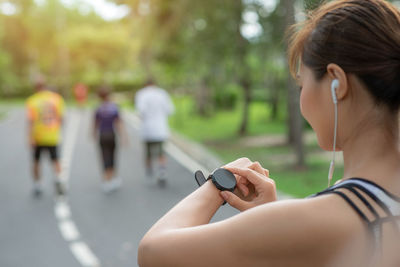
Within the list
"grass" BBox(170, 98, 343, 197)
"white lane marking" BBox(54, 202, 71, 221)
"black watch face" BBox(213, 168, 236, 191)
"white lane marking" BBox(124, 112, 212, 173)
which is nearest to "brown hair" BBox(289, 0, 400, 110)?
"black watch face" BBox(213, 168, 236, 191)

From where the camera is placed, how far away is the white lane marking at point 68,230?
6681 mm

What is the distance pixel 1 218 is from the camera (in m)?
7.77

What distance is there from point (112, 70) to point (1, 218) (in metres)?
57.8

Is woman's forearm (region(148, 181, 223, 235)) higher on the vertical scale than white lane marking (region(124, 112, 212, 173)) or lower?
higher

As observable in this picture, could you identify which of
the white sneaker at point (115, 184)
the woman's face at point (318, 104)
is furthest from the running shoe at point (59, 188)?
the woman's face at point (318, 104)

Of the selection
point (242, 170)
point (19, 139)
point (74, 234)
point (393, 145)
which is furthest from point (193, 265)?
point (19, 139)

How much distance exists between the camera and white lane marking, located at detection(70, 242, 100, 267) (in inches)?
223

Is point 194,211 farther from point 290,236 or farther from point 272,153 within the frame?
point 272,153

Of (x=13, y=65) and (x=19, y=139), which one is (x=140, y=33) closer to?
(x=19, y=139)

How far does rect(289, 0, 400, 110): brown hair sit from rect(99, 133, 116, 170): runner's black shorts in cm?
839

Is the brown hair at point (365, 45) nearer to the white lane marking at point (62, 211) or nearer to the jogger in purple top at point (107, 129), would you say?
the white lane marking at point (62, 211)

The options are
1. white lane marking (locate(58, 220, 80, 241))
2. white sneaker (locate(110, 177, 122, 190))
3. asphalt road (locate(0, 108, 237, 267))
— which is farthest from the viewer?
white sneaker (locate(110, 177, 122, 190))

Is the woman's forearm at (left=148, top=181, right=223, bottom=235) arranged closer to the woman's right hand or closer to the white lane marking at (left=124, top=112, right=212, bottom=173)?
the woman's right hand

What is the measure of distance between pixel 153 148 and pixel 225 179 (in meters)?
8.91
